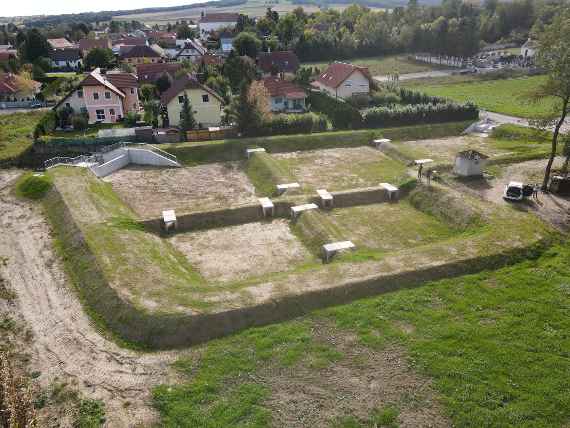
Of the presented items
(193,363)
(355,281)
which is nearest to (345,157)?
(355,281)

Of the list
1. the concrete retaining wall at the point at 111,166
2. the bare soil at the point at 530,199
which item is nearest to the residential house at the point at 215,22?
the concrete retaining wall at the point at 111,166

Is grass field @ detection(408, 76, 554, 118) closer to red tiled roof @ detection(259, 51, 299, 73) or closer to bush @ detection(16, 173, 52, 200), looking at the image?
red tiled roof @ detection(259, 51, 299, 73)

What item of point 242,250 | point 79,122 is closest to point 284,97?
point 79,122

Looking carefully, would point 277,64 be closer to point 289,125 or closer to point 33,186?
point 289,125

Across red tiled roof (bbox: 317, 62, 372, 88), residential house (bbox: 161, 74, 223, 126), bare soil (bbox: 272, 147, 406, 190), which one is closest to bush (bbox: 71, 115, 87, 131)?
residential house (bbox: 161, 74, 223, 126)

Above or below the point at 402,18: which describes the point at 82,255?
below

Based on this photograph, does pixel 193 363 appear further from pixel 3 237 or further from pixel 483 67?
pixel 483 67
